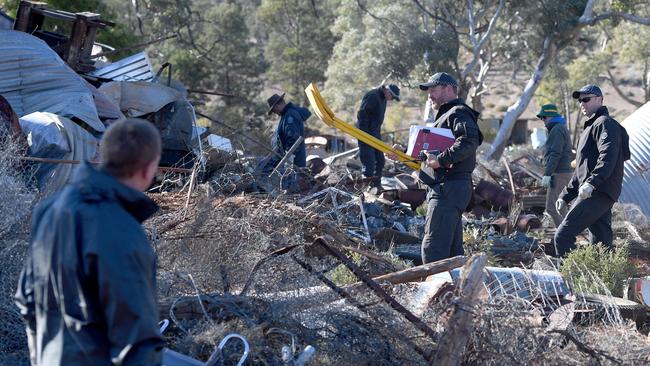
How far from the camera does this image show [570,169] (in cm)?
1014

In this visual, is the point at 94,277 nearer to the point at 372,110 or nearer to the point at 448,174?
the point at 448,174

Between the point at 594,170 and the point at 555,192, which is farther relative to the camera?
the point at 555,192

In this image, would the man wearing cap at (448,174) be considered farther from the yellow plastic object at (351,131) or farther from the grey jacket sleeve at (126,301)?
the grey jacket sleeve at (126,301)

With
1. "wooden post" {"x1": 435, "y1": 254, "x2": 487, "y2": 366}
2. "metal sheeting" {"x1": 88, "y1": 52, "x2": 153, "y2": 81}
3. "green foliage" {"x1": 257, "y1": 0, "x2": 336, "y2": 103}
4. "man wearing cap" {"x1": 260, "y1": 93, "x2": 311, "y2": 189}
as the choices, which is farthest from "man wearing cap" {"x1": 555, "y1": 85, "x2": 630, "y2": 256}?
"green foliage" {"x1": 257, "y1": 0, "x2": 336, "y2": 103}

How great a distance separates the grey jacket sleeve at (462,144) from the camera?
614 centimetres

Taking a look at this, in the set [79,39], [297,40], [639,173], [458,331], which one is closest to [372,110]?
[639,173]

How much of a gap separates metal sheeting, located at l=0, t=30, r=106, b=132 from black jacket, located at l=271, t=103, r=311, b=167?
222 centimetres

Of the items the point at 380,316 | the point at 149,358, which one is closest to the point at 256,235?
the point at 380,316

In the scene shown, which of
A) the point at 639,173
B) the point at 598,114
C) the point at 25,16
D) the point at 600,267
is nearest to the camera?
the point at 600,267

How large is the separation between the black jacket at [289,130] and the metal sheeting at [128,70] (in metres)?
2.45

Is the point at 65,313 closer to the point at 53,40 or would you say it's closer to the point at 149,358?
the point at 149,358

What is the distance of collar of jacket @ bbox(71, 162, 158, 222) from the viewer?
250 cm

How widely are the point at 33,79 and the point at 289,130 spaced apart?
3.00 m

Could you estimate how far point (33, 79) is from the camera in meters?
9.85
